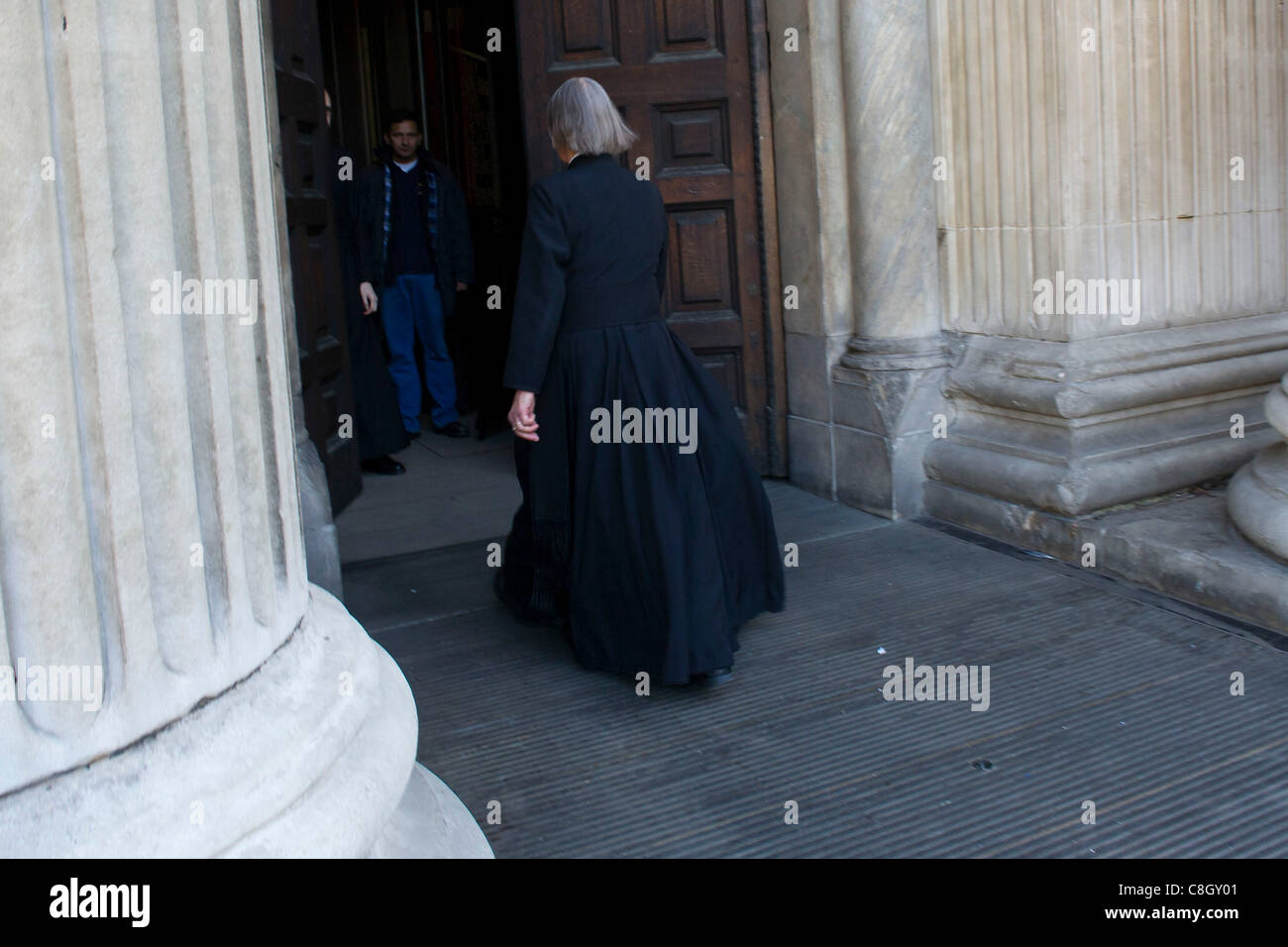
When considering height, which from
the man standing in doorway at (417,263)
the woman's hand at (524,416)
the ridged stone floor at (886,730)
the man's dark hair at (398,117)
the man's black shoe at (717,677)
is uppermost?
the man's dark hair at (398,117)

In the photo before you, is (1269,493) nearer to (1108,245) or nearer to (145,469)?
(1108,245)

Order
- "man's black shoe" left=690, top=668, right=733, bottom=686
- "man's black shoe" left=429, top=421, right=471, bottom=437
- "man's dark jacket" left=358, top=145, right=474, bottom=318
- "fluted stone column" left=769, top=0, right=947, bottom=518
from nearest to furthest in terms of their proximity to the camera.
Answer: "man's black shoe" left=690, top=668, right=733, bottom=686
"fluted stone column" left=769, top=0, right=947, bottom=518
"man's dark jacket" left=358, top=145, right=474, bottom=318
"man's black shoe" left=429, top=421, right=471, bottom=437

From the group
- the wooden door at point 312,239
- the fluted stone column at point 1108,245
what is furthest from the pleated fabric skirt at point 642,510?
the wooden door at point 312,239

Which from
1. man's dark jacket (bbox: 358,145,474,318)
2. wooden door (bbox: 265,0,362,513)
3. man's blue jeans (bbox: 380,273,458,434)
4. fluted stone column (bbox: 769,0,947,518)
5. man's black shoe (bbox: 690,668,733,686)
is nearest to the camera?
man's black shoe (bbox: 690,668,733,686)

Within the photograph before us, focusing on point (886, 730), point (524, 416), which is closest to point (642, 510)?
point (524, 416)

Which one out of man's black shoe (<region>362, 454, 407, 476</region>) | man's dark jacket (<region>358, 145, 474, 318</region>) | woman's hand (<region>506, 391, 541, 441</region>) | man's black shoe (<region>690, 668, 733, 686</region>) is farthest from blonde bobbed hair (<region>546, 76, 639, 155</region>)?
man's dark jacket (<region>358, 145, 474, 318</region>)

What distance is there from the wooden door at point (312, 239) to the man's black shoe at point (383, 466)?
72 centimetres

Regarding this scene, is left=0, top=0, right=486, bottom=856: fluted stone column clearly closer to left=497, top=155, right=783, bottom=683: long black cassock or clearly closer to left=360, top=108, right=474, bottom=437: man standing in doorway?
left=497, top=155, right=783, bottom=683: long black cassock

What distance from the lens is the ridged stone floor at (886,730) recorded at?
2885 millimetres

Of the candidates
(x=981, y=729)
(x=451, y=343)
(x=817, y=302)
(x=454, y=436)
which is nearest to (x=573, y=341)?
(x=981, y=729)

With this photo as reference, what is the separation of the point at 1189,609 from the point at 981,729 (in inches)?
42.8

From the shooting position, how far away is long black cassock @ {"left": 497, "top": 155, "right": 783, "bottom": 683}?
3.70m

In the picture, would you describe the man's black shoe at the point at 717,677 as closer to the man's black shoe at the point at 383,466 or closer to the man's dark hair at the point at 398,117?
the man's black shoe at the point at 383,466
